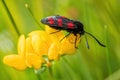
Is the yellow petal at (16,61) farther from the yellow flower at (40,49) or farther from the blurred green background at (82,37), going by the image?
the blurred green background at (82,37)

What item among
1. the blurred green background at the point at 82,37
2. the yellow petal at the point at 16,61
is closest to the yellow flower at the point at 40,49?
the yellow petal at the point at 16,61

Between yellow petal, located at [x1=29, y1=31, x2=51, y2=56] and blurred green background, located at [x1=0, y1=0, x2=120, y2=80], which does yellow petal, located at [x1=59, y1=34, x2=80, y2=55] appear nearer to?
yellow petal, located at [x1=29, y1=31, x2=51, y2=56]

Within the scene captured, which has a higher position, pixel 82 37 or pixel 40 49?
pixel 40 49

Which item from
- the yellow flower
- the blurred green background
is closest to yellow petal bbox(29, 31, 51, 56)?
the yellow flower

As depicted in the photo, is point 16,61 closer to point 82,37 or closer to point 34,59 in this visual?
point 34,59

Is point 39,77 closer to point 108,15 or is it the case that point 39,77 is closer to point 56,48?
point 56,48

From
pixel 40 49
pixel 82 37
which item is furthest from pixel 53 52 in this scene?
pixel 82 37
